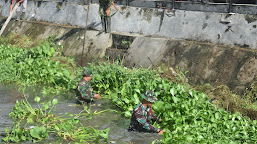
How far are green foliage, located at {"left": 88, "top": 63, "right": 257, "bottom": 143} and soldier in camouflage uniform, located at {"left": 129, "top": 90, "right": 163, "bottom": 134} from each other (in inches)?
12.9

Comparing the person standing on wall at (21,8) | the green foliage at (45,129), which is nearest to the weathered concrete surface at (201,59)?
the green foliage at (45,129)

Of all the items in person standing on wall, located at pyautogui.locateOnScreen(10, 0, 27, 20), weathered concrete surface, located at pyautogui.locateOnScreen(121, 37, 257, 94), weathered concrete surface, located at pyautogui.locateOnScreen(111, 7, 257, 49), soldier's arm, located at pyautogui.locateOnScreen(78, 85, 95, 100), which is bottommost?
soldier's arm, located at pyautogui.locateOnScreen(78, 85, 95, 100)

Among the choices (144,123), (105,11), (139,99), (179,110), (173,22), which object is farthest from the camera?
(105,11)

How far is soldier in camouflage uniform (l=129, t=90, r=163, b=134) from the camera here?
23.4ft

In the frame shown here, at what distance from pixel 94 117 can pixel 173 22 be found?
3.91 metres

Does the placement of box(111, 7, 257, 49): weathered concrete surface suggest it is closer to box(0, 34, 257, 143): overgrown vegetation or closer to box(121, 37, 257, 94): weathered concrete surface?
box(121, 37, 257, 94): weathered concrete surface

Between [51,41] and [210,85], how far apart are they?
19.7 feet

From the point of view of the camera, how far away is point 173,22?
10.9 m

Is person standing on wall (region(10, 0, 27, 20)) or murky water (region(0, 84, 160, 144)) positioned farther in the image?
person standing on wall (region(10, 0, 27, 20))

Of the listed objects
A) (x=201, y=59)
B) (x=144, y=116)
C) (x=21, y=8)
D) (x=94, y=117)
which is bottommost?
(x=94, y=117)

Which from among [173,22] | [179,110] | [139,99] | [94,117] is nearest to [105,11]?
[173,22]

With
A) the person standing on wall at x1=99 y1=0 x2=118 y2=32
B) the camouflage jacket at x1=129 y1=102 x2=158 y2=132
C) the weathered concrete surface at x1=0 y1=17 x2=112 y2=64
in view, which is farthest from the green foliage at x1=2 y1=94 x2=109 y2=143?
the person standing on wall at x1=99 y1=0 x2=118 y2=32

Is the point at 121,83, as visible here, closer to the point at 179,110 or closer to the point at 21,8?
the point at 179,110

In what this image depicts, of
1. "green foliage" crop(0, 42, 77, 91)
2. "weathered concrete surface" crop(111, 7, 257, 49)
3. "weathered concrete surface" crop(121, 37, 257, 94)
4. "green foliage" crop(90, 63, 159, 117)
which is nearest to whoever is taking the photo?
"green foliage" crop(90, 63, 159, 117)
